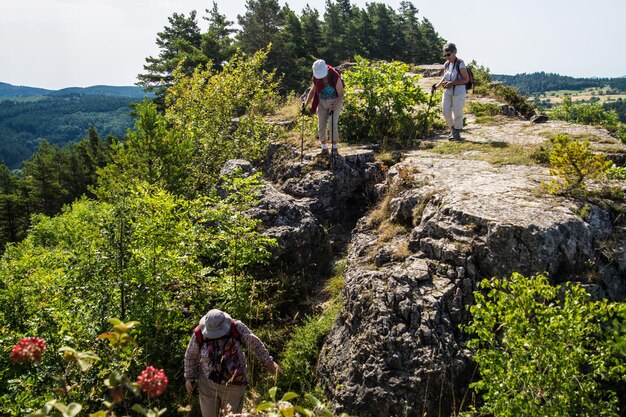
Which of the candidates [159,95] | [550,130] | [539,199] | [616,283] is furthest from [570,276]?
[159,95]

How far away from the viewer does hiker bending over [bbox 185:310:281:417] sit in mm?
4805

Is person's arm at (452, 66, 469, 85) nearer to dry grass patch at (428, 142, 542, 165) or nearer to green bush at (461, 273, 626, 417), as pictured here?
dry grass patch at (428, 142, 542, 165)

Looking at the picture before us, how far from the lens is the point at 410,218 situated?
7508 mm

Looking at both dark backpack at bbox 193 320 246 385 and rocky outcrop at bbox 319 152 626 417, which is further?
rocky outcrop at bbox 319 152 626 417

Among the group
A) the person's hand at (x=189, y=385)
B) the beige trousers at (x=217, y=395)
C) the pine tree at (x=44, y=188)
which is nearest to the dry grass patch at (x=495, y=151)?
the beige trousers at (x=217, y=395)

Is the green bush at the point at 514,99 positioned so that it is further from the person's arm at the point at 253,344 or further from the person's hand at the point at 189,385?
the person's hand at the point at 189,385

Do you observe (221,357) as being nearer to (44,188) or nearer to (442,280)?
(442,280)

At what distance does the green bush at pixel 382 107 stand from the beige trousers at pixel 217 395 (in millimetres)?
7632

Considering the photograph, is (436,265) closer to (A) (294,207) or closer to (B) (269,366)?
(B) (269,366)

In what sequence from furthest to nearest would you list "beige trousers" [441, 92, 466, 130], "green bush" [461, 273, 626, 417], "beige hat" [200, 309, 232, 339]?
"beige trousers" [441, 92, 466, 130]
"beige hat" [200, 309, 232, 339]
"green bush" [461, 273, 626, 417]

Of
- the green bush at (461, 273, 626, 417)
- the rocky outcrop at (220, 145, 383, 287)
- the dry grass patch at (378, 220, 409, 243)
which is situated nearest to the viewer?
the green bush at (461, 273, 626, 417)

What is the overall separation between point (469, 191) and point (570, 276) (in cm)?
198

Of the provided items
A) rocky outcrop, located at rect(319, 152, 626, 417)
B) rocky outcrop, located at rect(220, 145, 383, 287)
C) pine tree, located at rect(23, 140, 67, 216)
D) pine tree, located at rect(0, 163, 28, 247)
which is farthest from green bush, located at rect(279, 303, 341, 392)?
pine tree, located at rect(0, 163, 28, 247)

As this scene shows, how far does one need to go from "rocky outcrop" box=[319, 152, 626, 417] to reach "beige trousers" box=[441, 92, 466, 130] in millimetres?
3866
